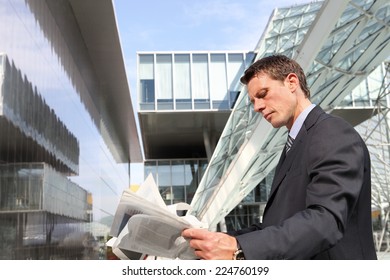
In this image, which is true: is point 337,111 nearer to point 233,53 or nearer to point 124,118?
point 233,53

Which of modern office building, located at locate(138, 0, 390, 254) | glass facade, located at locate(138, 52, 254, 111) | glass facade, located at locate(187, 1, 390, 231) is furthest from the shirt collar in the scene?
glass facade, located at locate(138, 52, 254, 111)

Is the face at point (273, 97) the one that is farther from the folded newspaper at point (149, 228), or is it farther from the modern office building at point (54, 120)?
the modern office building at point (54, 120)

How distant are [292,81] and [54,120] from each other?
14.2 m

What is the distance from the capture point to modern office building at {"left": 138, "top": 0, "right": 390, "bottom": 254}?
12.9 m

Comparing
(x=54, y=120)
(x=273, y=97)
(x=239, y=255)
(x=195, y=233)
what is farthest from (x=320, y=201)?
(x=54, y=120)

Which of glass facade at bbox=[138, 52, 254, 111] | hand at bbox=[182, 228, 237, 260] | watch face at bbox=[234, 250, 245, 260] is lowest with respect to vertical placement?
watch face at bbox=[234, 250, 245, 260]

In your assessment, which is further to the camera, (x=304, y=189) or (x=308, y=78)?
(x=308, y=78)

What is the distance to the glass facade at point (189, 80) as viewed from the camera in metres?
27.2

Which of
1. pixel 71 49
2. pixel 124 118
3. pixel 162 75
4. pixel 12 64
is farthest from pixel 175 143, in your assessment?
pixel 12 64

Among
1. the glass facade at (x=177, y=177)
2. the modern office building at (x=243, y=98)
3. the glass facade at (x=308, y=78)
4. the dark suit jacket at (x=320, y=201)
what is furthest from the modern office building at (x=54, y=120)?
the dark suit jacket at (x=320, y=201)

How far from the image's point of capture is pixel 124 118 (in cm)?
3528

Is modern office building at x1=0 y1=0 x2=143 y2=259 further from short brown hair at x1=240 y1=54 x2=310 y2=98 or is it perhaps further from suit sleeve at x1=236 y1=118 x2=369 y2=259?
suit sleeve at x1=236 y1=118 x2=369 y2=259

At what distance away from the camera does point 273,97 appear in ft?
7.13

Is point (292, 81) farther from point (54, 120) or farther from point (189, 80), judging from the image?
point (189, 80)
